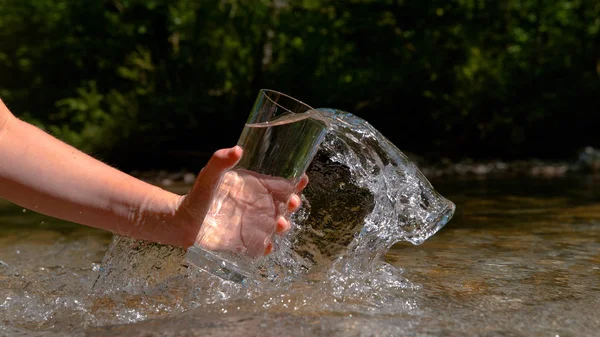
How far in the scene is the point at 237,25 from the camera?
26.5 ft

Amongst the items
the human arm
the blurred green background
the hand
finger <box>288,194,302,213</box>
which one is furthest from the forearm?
the blurred green background

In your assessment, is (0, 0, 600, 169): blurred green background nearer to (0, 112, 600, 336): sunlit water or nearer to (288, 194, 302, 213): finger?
(0, 112, 600, 336): sunlit water

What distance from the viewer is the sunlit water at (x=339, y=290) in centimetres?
172

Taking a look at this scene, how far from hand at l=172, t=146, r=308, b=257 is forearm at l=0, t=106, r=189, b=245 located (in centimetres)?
14

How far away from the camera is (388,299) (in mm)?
1933

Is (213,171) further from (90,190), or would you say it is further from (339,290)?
(339,290)

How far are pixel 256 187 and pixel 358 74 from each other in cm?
607

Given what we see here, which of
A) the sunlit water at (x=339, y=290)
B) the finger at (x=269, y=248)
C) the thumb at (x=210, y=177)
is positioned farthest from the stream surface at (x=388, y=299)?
the thumb at (x=210, y=177)

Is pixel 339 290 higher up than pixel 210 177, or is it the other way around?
pixel 210 177

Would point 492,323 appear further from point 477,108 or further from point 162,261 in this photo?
point 477,108

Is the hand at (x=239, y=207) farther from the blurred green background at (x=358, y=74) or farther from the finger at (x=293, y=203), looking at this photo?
the blurred green background at (x=358, y=74)

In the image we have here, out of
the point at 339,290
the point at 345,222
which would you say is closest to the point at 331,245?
the point at 345,222

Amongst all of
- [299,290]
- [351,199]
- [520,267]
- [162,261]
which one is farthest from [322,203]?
[520,267]

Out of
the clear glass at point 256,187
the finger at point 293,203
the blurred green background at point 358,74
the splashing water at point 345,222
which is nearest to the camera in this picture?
the clear glass at point 256,187
